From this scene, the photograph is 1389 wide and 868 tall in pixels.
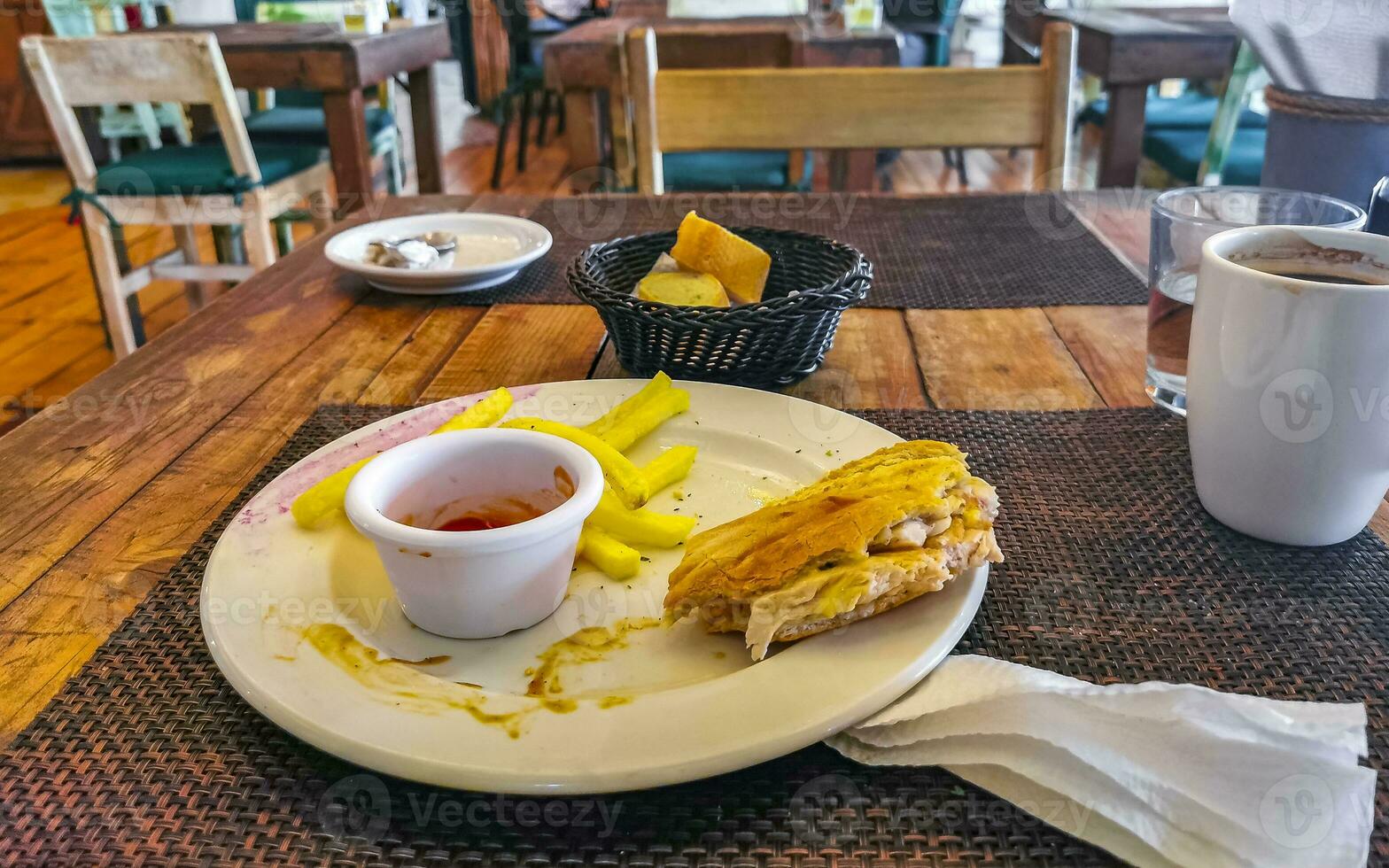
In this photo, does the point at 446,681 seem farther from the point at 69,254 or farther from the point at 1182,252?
the point at 69,254

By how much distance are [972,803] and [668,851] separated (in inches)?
5.2

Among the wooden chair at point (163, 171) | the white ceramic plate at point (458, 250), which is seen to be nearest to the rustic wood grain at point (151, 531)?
the white ceramic plate at point (458, 250)

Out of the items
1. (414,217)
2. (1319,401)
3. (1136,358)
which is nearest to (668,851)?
(1319,401)

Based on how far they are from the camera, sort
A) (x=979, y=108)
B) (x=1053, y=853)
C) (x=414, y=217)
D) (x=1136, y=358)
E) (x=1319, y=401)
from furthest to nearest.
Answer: (x=979, y=108)
(x=414, y=217)
(x=1136, y=358)
(x=1319, y=401)
(x=1053, y=853)

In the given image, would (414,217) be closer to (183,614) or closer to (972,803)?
(183,614)

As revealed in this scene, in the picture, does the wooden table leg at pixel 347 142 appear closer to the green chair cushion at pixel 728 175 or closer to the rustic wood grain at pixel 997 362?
the green chair cushion at pixel 728 175

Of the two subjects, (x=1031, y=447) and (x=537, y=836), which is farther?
(x=1031, y=447)

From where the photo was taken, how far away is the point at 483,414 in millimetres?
731

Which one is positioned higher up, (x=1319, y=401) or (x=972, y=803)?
(x=1319, y=401)

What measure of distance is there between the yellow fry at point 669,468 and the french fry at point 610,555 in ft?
0.21

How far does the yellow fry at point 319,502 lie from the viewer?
0.61 meters

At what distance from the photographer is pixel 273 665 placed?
0.48 metres
